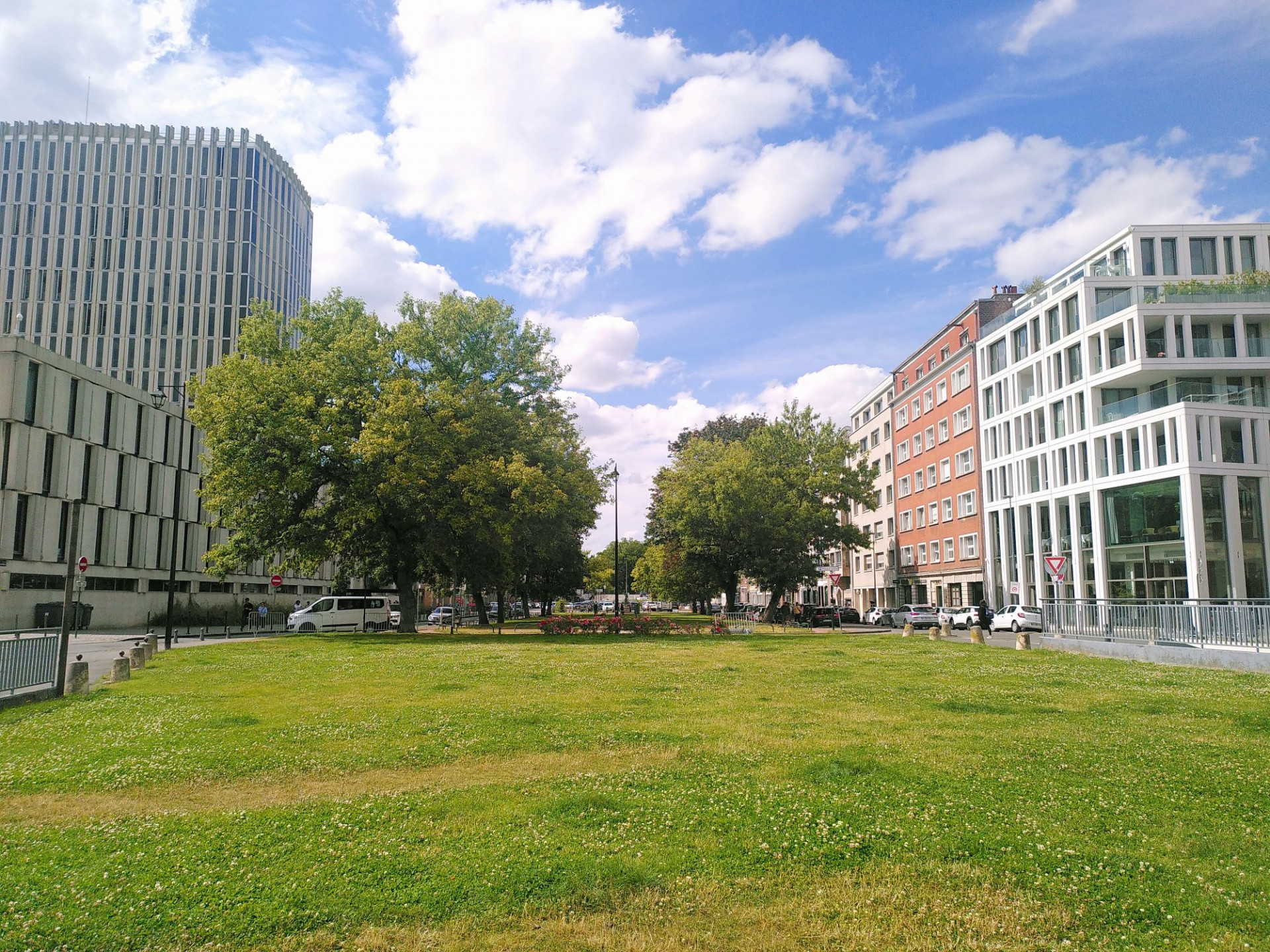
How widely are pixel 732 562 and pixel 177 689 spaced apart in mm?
45190

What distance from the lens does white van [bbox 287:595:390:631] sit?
5006 cm

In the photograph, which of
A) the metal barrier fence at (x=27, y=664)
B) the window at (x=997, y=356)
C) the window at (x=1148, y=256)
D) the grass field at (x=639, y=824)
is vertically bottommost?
the grass field at (x=639, y=824)

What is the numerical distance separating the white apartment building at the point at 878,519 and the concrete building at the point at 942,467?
6.91 feet

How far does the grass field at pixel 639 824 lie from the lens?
557cm

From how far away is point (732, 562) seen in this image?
195ft

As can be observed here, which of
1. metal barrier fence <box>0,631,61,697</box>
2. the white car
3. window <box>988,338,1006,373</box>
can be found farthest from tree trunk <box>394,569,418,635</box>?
window <box>988,338,1006,373</box>

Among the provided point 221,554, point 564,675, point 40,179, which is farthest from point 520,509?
point 40,179

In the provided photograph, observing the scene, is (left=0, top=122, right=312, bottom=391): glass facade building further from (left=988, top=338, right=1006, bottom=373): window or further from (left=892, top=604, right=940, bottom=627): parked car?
(left=988, top=338, right=1006, bottom=373): window

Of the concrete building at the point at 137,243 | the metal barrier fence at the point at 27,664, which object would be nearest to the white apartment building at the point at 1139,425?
the metal barrier fence at the point at 27,664

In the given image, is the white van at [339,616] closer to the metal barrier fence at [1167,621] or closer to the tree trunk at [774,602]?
the tree trunk at [774,602]

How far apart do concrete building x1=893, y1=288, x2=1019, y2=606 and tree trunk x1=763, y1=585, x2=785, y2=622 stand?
15734mm

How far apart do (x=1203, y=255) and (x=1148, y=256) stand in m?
3.43

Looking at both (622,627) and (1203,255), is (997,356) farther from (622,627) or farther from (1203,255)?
(622,627)

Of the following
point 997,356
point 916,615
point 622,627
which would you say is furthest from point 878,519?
point 622,627
